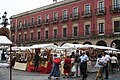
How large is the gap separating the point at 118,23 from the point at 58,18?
12.6 m

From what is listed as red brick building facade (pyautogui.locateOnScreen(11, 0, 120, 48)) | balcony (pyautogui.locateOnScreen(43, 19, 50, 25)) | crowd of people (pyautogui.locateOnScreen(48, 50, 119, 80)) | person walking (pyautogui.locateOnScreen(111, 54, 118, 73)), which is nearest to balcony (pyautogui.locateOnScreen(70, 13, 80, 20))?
red brick building facade (pyautogui.locateOnScreen(11, 0, 120, 48))

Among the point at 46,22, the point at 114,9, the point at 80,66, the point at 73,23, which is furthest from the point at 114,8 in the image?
the point at 80,66

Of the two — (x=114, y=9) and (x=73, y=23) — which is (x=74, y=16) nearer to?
(x=73, y=23)

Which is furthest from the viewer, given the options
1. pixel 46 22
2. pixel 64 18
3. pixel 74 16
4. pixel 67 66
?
pixel 46 22

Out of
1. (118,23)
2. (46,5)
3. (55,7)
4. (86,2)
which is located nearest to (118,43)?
(118,23)

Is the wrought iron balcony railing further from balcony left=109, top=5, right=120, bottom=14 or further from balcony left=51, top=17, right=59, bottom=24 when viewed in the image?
balcony left=51, top=17, right=59, bottom=24

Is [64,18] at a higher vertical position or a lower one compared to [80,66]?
higher

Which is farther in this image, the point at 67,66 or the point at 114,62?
the point at 114,62

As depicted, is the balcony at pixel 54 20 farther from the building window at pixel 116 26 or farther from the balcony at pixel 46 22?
the building window at pixel 116 26

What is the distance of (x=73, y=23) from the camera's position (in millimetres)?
41156

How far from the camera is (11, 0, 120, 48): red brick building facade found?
115 feet

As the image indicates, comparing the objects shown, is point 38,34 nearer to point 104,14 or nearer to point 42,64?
point 104,14

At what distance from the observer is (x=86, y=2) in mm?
39250

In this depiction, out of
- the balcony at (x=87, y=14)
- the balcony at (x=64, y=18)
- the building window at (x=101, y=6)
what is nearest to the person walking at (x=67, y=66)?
the building window at (x=101, y=6)
